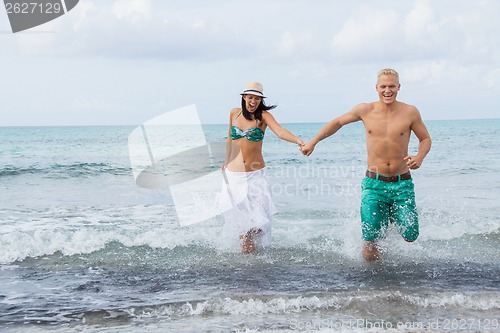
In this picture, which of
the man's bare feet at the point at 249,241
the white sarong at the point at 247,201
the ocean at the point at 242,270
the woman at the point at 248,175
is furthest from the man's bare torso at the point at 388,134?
the man's bare feet at the point at 249,241

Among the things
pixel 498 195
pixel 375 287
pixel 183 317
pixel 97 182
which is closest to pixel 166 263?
pixel 183 317

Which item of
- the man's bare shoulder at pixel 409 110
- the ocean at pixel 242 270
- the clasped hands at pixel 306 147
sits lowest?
the ocean at pixel 242 270

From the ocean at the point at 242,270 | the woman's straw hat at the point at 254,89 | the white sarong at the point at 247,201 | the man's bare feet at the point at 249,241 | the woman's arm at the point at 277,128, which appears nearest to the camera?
the ocean at the point at 242,270

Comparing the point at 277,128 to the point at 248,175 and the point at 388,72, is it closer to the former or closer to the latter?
the point at 248,175

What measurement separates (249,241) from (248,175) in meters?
0.93

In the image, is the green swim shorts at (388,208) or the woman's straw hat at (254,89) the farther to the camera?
the woman's straw hat at (254,89)

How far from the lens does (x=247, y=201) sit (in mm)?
7312

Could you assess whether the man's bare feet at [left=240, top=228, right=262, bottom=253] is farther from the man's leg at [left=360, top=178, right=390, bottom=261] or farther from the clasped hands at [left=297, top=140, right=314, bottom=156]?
the man's leg at [left=360, top=178, right=390, bottom=261]

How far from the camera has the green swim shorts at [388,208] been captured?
659 centimetres

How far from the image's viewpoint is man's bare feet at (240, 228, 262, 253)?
295 inches

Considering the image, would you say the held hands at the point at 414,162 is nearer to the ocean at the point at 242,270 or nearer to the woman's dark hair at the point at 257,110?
the ocean at the point at 242,270

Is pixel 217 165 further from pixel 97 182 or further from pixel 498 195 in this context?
pixel 498 195

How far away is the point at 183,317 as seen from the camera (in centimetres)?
538

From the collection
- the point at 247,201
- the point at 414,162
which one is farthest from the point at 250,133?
the point at 414,162
